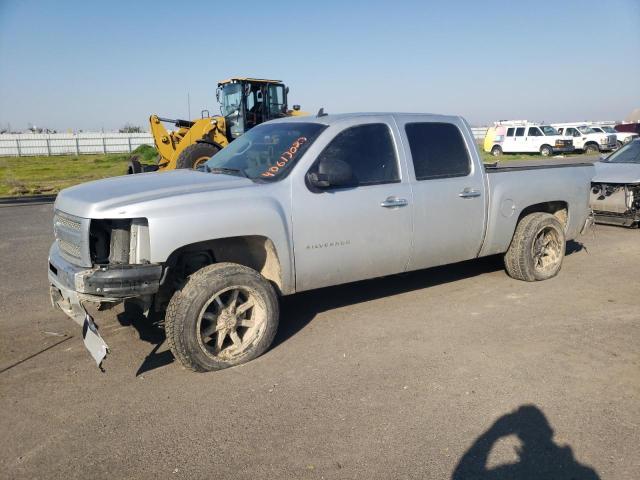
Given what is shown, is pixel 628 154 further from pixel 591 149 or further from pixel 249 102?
pixel 591 149

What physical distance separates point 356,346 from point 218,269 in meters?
1.33

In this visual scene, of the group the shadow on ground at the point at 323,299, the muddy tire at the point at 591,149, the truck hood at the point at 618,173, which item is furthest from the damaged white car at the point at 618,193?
the muddy tire at the point at 591,149

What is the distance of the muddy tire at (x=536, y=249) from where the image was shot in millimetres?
6262

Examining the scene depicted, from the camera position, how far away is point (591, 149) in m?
34.6

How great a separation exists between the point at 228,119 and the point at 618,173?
32.9 ft

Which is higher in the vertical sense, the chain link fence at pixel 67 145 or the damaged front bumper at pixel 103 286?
the damaged front bumper at pixel 103 286

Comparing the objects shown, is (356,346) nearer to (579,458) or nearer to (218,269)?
(218,269)

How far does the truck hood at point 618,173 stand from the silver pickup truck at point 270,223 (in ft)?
14.3

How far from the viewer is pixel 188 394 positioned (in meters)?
3.88

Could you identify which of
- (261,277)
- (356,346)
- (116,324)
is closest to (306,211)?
(261,277)

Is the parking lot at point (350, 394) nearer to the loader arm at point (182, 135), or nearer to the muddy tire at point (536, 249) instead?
the muddy tire at point (536, 249)

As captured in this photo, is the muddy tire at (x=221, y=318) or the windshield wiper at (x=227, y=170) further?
the windshield wiper at (x=227, y=170)

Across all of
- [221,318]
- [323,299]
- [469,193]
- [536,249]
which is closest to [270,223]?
[221,318]

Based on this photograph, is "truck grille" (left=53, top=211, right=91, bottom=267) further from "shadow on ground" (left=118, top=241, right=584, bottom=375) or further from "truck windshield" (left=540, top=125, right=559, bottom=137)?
"truck windshield" (left=540, top=125, right=559, bottom=137)
